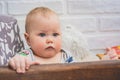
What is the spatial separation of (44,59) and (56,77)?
1.08ft

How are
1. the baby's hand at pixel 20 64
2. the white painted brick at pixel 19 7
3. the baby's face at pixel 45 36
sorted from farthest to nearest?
the white painted brick at pixel 19 7 → the baby's face at pixel 45 36 → the baby's hand at pixel 20 64

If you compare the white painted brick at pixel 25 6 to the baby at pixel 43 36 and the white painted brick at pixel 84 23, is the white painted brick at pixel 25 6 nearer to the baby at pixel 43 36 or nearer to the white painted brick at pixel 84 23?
the white painted brick at pixel 84 23

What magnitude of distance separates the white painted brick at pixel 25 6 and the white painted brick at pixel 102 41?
196mm

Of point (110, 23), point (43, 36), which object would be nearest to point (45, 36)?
point (43, 36)

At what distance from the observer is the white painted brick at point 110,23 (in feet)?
4.75

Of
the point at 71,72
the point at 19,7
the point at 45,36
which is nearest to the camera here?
the point at 71,72

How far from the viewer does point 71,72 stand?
74 cm

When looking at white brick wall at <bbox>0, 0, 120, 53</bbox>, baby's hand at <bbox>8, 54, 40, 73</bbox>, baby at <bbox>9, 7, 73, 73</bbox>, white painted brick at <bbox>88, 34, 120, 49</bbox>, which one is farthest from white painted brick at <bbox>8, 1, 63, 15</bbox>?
baby's hand at <bbox>8, 54, 40, 73</bbox>

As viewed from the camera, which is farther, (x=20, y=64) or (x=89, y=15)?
(x=89, y=15)

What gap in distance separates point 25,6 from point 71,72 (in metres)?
0.72

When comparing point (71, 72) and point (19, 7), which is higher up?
point (19, 7)

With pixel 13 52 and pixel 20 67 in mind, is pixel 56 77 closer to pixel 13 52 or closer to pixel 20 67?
pixel 20 67

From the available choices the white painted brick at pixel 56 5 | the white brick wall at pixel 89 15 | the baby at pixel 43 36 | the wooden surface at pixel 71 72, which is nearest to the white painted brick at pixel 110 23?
the white brick wall at pixel 89 15

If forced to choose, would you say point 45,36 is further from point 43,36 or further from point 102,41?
point 102,41
